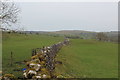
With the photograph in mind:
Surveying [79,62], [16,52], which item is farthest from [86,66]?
[16,52]

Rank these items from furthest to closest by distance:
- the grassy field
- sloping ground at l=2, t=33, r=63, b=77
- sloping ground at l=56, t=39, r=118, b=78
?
sloping ground at l=2, t=33, r=63, b=77
the grassy field
sloping ground at l=56, t=39, r=118, b=78

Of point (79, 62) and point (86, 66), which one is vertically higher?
point (79, 62)

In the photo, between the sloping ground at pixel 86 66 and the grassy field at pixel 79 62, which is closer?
the sloping ground at pixel 86 66

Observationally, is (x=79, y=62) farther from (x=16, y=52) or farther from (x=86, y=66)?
(x=16, y=52)

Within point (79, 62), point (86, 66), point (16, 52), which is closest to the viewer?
point (86, 66)

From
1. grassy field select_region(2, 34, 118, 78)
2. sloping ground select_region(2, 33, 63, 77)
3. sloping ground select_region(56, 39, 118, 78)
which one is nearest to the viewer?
sloping ground select_region(56, 39, 118, 78)

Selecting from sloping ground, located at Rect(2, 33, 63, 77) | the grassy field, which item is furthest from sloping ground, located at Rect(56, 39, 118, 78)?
sloping ground, located at Rect(2, 33, 63, 77)

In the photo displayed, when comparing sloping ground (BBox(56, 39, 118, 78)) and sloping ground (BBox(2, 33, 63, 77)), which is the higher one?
sloping ground (BBox(2, 33, 63, 77))

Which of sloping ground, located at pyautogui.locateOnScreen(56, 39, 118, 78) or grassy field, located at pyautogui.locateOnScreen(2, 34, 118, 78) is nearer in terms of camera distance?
sloping ground, located at pyautogui.locateOnScreen(56, 39, 118, 78)

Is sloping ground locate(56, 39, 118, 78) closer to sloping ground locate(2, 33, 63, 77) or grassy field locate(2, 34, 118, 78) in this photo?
grassy field locate(2, 34, 118, 78)

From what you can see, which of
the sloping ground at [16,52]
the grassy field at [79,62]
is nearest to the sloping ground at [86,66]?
the grassy field at [79,62]

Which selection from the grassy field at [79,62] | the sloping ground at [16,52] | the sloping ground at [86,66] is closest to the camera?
the sloping ground at [86,66]

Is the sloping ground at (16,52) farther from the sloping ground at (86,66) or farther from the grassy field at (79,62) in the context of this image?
the sloping ground at (86,66)

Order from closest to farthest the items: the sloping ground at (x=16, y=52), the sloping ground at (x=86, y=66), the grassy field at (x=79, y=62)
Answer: the sloping ground at (x=86, y=66)
the grassy field at (x=79, y=62)
the sloping ground at (x=16, y=52)
